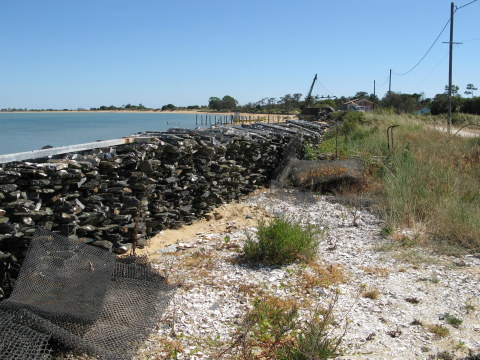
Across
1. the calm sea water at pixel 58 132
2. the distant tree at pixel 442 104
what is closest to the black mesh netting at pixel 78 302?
the calm sea water at pixel 58 132

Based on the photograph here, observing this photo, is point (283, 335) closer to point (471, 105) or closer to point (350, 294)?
point (350, 294)

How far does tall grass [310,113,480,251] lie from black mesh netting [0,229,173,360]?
509 cm

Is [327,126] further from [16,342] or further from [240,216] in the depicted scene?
[16,342]

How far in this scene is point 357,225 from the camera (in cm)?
862

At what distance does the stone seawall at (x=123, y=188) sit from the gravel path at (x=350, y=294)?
2.74 ft

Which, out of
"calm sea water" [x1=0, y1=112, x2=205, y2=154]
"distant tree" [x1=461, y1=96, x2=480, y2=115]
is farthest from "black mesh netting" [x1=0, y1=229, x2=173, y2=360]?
"distant tree" [x1=461, y1=96, x2=480, y2=115]

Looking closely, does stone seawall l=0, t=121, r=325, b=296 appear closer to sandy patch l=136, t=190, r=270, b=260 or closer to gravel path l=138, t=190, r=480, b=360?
sandy patch l=136, t=190, r=270, b=260

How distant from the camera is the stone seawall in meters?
5.03

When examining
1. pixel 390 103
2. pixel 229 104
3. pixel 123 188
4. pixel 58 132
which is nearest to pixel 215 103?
pixel 229 104

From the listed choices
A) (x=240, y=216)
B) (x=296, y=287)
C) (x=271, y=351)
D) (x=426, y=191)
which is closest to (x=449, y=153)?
(x=426, y=191)

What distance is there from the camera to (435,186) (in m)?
9.45

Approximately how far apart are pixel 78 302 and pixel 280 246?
301 centimetres

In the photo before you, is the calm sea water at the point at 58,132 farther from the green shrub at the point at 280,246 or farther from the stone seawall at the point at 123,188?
the green shrub at the point at 280,246

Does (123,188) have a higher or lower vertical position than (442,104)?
lower
